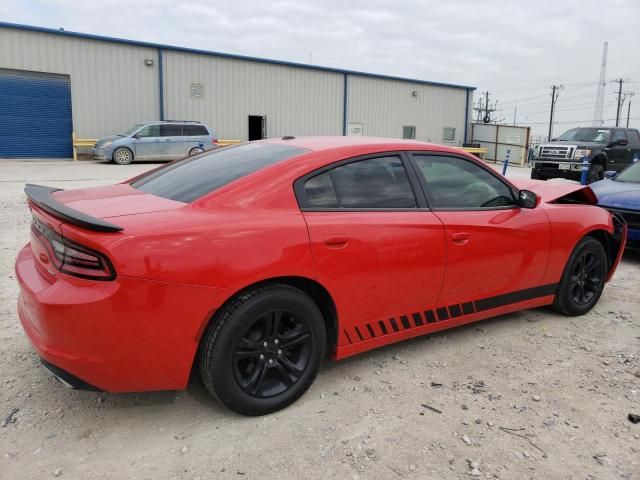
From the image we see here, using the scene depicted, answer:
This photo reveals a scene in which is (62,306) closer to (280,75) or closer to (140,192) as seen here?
(140,192)

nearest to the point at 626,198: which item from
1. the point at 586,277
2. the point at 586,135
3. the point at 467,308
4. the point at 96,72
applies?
the point at 586,277

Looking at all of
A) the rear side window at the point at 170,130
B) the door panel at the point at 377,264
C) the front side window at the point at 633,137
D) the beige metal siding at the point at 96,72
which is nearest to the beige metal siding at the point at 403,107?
the beige metal siding at the point at 96,72

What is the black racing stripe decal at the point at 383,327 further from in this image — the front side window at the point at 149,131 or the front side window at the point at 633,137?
the front side window at the point at 149,131

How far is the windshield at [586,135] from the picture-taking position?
16.0 metres

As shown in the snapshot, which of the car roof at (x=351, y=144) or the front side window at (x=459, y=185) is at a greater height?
the car roof at (x=351, y=144)

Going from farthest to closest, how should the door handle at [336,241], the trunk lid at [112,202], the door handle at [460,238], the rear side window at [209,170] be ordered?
the door handle at [460,238], the rear side window at [209,170], the door handle at [336,241], the trunk lid at [112,202]

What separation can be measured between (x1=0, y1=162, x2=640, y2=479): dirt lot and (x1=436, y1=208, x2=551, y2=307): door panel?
0.46 metres

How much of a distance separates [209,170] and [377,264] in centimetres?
118

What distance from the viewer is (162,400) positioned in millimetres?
3018

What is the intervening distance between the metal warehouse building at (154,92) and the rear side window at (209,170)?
21453 millimetres

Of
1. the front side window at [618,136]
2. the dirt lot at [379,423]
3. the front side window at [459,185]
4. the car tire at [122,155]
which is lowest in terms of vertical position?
the dirt lot at [379,423]

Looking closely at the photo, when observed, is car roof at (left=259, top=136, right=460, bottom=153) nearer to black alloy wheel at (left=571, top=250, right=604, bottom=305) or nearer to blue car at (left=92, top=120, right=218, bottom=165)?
black alloy wheel at (left=571, top=250, right=604, bottom=305)

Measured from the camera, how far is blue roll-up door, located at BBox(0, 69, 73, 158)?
2164cm

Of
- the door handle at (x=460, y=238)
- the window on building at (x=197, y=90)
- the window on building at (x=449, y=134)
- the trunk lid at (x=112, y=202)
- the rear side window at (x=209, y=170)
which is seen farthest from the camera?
the window on building at (x=449, y=134)
